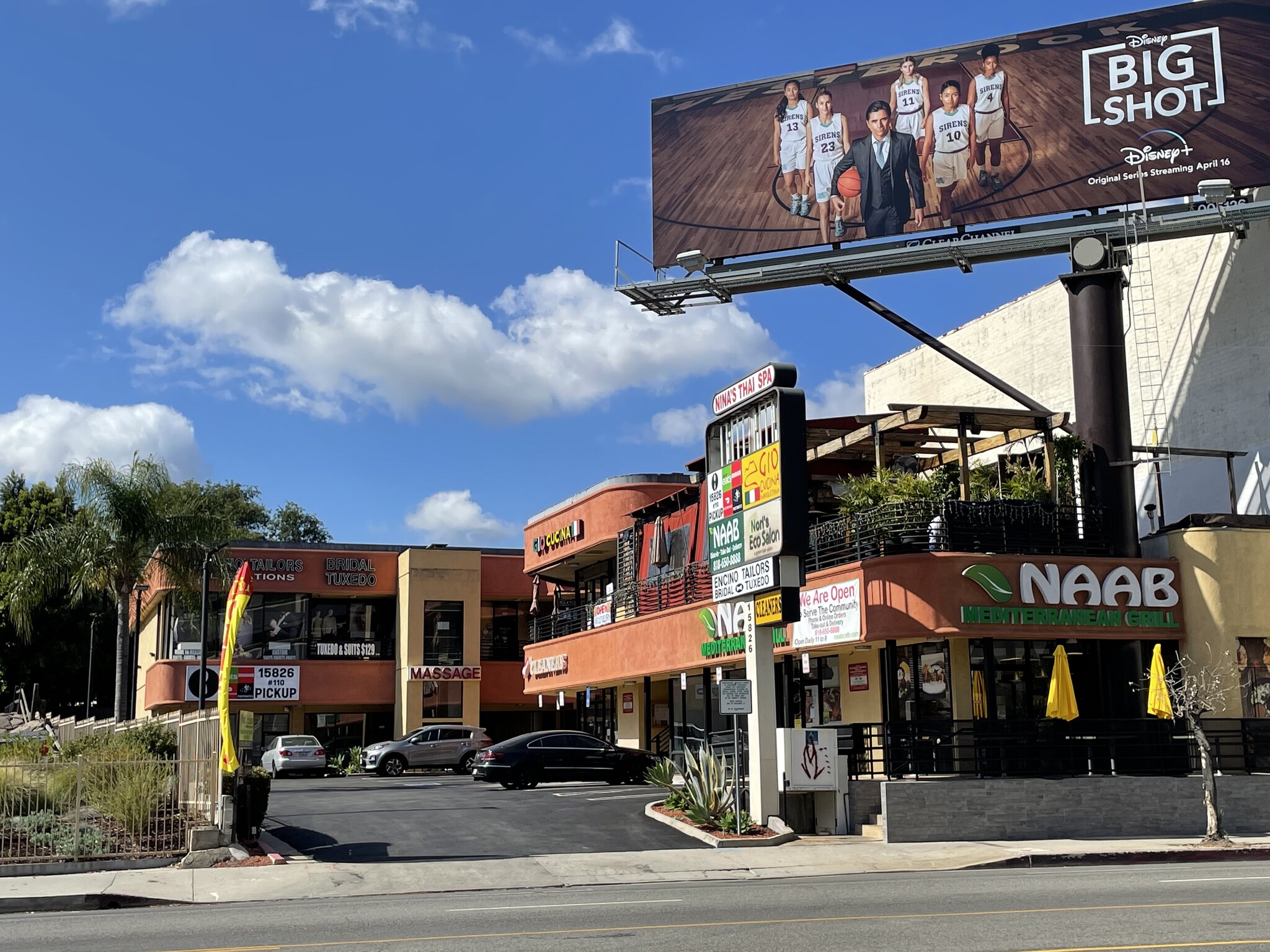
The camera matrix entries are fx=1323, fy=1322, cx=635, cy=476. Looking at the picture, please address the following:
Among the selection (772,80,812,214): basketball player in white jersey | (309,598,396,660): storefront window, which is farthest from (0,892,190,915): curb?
(309,598,396,660): storefront window

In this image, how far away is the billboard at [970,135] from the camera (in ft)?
94.4

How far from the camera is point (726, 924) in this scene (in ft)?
41.3

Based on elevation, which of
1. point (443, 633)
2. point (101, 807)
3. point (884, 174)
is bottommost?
point (101, 807)

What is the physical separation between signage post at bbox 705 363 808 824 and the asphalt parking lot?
7.92 feet

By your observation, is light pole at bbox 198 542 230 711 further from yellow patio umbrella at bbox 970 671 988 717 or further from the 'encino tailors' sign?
yellow patio umbrella at bbox 970 671 988 717

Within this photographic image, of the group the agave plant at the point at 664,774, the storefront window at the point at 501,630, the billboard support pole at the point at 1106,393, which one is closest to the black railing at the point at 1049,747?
the billboard support pole at the point at 1106,393

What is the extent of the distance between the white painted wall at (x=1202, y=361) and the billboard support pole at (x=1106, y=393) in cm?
419

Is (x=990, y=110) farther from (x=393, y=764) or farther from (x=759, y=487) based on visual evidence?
(x=393, y=764)

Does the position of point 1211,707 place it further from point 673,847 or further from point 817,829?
point 673,847

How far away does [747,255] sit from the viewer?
32.3 m

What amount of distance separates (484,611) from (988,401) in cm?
2323

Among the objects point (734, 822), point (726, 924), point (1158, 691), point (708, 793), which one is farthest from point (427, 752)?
point (726, 924)

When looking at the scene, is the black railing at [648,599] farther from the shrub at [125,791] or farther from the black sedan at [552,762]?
the shrub at [125,791]

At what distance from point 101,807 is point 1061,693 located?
52.7 ft
